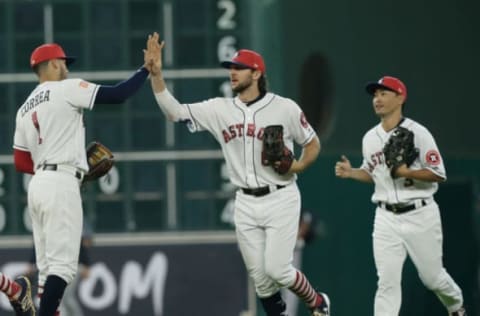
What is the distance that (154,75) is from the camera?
29.9 feet

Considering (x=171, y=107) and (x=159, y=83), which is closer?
(x=159, y=83)

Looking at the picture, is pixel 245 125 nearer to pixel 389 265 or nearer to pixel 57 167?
pixel 57 167

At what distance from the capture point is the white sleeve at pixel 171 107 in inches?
363

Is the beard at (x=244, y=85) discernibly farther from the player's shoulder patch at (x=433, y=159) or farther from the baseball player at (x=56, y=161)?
the player's shoulder patch at (x=433, y=159)

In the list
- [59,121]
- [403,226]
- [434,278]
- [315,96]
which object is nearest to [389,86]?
[403,226]

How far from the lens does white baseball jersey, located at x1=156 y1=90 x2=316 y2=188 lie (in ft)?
30.6

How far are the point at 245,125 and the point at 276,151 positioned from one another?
0.28 meters

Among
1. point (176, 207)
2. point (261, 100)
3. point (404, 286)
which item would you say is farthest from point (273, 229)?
point (176, 207)

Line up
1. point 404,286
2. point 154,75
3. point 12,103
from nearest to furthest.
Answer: point 154,75 < point 404,286 < point 12,103

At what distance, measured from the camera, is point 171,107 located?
926cm

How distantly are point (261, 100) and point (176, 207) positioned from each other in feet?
13.5

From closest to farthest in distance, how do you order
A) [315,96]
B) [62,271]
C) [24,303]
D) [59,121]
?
1. [62,271]
2. [59,121]
3. [24,303]
4. [315,96]

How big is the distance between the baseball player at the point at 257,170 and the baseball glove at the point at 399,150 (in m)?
0.55

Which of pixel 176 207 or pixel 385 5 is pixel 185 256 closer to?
pixel 176 207
